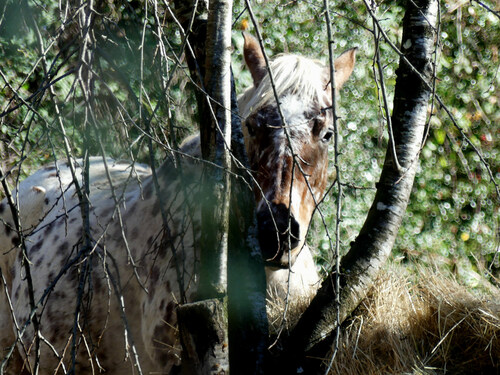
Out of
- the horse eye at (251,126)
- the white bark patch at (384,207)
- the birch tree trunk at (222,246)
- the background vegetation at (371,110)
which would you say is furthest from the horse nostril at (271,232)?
the background vegetation at (371,110)

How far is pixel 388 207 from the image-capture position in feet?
7.97

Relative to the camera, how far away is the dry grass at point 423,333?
204cm

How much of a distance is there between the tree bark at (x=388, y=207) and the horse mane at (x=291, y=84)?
568mm

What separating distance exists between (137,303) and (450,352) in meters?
1.66

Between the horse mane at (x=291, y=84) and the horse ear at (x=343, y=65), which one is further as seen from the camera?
the horse ear at (x=343, y=65)

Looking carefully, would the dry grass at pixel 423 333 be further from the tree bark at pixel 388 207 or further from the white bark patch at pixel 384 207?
the white bark patch at pixel 384 207

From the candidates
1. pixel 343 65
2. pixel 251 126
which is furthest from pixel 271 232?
pixel 343 65

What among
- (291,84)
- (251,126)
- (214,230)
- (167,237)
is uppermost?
(291,84)

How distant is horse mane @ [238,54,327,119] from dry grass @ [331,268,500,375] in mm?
1118

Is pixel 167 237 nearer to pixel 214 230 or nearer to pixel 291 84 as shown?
pixel 214 230

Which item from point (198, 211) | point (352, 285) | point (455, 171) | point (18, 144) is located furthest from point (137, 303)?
point (455, 171)

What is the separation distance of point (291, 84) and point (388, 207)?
926mm

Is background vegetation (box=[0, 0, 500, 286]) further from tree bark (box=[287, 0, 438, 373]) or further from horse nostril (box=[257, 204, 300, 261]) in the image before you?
tree bark (box=[287, 0, 438, 373])

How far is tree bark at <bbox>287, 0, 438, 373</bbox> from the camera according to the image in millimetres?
2291
